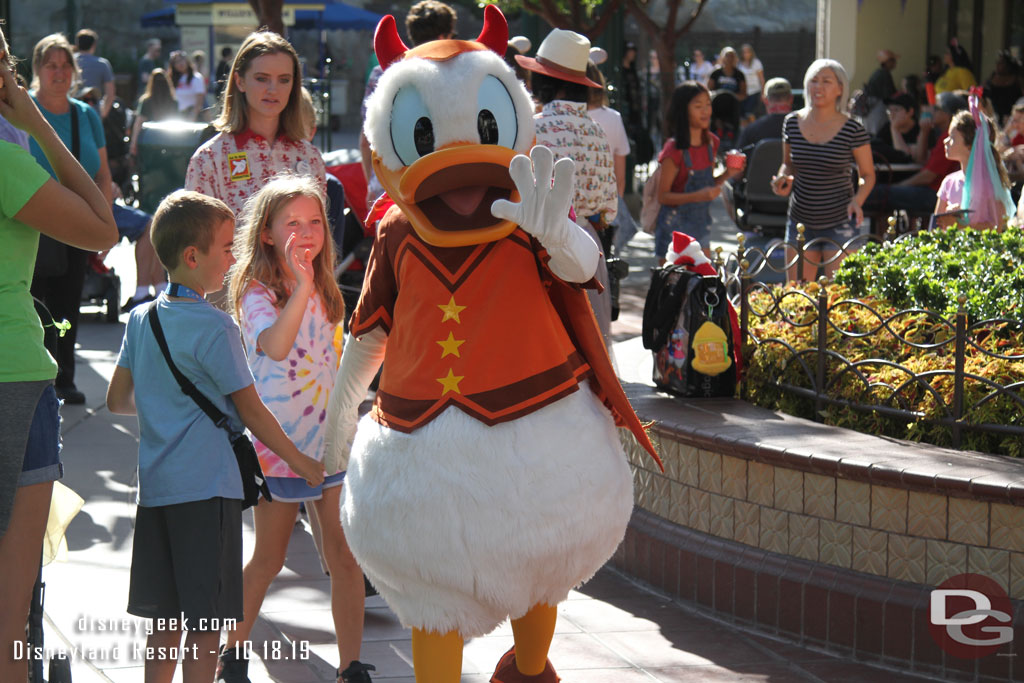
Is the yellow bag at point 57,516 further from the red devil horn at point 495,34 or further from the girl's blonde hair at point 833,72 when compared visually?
the girl's blonde hair at point 833,72

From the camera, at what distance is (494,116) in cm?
343

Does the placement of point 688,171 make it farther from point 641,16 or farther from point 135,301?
point 641,16

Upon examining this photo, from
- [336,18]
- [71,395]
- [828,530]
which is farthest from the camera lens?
[336,18]

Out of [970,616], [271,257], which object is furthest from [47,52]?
[970,616]

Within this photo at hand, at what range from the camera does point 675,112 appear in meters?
8.62

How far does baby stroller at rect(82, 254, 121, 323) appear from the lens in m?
9.80

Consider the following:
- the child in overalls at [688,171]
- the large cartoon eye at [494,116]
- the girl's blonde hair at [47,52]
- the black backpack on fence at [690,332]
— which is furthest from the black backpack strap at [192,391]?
the child in overalls at [688,171]

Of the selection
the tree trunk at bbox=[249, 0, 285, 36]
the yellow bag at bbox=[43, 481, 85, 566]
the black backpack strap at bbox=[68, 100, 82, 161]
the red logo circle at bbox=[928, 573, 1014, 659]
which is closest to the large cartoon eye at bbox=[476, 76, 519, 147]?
the yellow bag at bbox=[43, 481, 85, 566]

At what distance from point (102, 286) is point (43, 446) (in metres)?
6.85

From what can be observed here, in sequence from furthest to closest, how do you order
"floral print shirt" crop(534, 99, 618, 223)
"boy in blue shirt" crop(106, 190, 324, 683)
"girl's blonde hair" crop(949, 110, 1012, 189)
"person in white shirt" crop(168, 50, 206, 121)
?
"person in white shirt" crop(168, 50, 206, 121) < "girl's blonde hair" crop(949, 110, 1012, 189) < "floral print shirt" crop(534, 99, 618, 223) < "boy in blue shirt" crop(106, 190, 324, 683)

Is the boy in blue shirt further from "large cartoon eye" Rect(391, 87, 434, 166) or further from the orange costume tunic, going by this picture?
"large cartoon eye" Rect(391, 87, 434, 166)

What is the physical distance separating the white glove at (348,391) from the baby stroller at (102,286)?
6.31 meters

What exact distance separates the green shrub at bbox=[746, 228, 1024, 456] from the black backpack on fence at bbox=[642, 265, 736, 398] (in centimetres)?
17

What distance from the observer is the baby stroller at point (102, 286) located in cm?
980
